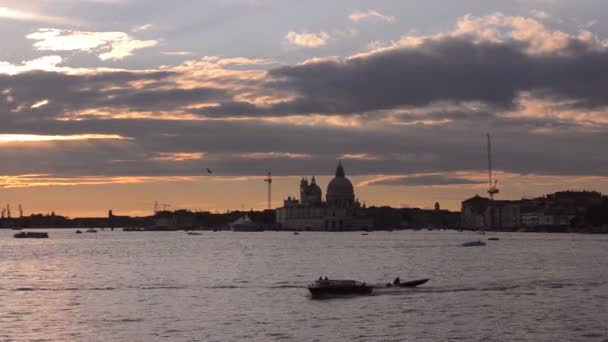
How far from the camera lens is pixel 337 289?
55.4 meters

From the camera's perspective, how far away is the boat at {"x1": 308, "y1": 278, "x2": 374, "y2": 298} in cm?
5528

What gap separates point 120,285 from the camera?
2581 inches

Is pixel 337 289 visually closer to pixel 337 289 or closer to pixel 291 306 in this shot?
pixel 337 289

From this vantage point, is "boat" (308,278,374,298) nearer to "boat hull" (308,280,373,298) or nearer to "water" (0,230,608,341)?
"boat hull" (308,280,373,298)

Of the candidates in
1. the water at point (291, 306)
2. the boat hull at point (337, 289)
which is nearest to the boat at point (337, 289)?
the boat hull at point (337, 289)

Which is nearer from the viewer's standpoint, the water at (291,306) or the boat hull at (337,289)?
the water at (291,306)

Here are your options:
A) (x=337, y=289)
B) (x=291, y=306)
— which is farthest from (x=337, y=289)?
(x=291, y=306)

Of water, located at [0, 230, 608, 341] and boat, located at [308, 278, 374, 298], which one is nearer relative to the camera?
water, located at [0, 230, 608, 341]

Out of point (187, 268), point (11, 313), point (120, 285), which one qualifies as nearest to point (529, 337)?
point (11, 313)

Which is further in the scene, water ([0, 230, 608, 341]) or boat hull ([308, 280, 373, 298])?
boat hull ([308, 280, 373, 298])

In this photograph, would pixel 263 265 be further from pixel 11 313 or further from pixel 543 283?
pixel 11 313

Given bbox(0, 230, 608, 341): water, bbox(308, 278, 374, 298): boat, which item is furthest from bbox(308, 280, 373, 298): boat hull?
bbox(0, 230, 608, 341): water

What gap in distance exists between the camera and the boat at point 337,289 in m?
55.3

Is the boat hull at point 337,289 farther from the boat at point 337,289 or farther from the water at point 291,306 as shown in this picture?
the water at point 291,306
